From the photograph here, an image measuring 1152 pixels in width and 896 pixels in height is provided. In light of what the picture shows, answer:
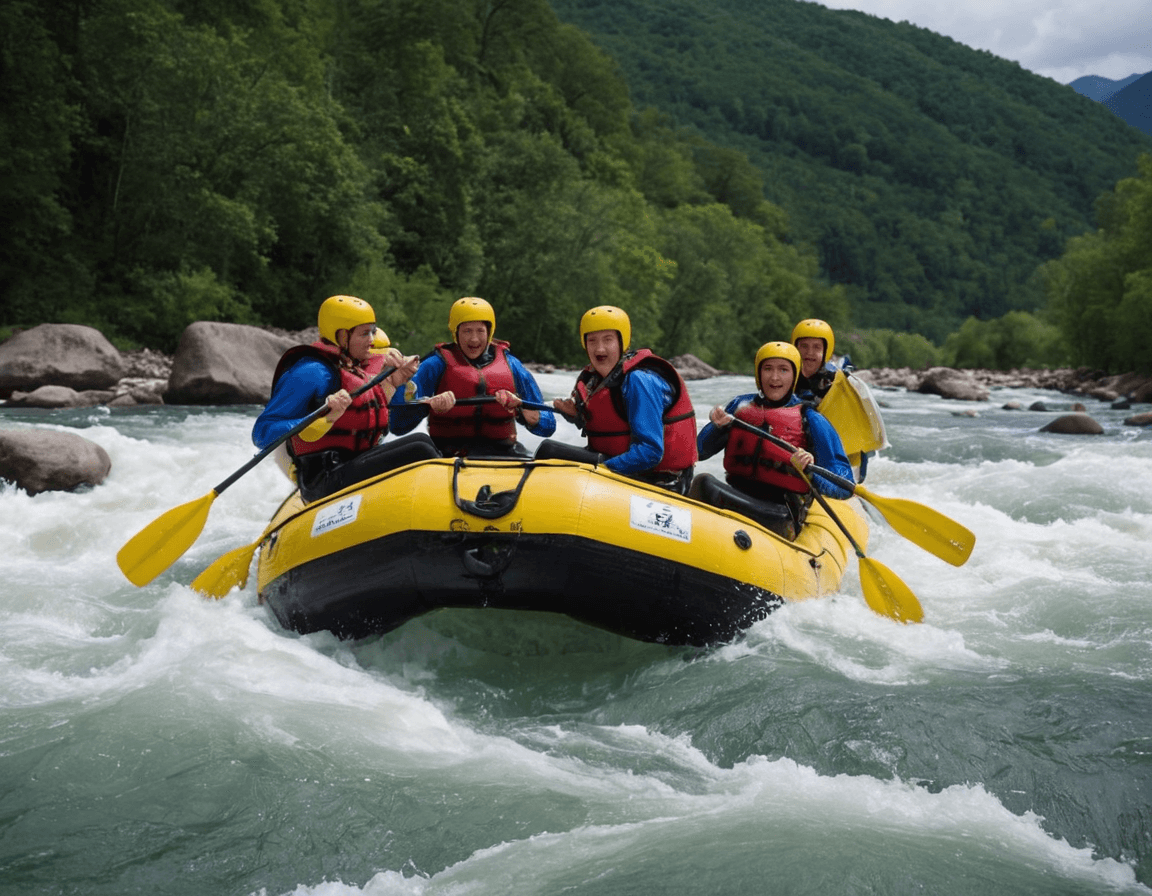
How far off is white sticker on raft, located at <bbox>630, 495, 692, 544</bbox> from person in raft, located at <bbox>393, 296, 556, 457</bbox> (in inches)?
37.8

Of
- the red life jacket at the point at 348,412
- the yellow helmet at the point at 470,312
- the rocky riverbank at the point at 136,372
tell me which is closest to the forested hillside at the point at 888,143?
the rocky riverbank at the point at 136,372

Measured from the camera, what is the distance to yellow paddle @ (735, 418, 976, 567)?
519 centimetres

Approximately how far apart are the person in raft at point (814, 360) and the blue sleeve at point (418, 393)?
8.11ft

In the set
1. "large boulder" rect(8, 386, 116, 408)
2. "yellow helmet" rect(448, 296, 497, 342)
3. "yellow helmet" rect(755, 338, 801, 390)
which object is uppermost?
"yellow helmet" rect(755, 338, 801, 390)

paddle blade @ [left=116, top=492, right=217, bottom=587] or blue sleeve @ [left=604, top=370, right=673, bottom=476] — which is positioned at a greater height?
blue sleeve @ [left=604, top=370, right=673, bottom=476]

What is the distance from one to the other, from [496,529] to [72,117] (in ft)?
57.2

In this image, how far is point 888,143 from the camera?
401 ft

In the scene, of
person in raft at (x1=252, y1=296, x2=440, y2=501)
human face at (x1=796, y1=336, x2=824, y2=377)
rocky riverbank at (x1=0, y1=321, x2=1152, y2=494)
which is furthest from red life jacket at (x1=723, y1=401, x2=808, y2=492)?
rocky riverbank at (x1=0, y1=321, x2=1152, y2=494)

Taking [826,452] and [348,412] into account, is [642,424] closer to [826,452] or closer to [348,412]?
[826,452]

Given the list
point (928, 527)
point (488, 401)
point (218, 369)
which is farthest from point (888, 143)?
Result: point (488, 401)

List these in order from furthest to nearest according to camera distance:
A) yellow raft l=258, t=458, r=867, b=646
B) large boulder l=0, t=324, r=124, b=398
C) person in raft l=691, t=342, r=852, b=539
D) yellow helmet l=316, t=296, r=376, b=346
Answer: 1. large boulder l=0, t=324, r=124, b=398
2. person in raft l=691, t=342, r=852, b=539
3. yellow helmet l=316, t=296, r=376, b=346
4. yellow raft l=258, t=458, r=867, b=646

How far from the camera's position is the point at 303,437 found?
457cm

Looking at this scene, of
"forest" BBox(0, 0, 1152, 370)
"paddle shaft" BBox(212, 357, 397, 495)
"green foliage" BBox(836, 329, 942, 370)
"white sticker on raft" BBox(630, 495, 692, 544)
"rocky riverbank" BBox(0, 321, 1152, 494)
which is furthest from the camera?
"green foliage" BBox(836, 329, 942, 370)

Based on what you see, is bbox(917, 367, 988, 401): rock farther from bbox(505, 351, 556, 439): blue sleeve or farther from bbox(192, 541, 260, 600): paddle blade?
bbox(192, 541, 260, 600): paddle blade
